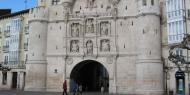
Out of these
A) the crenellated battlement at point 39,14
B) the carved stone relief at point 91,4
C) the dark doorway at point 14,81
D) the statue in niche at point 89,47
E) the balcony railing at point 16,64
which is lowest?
the dark doorway at point 14,81

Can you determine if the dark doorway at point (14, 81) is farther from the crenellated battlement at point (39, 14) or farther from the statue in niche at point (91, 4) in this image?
the statue in niche at point (91, 4)

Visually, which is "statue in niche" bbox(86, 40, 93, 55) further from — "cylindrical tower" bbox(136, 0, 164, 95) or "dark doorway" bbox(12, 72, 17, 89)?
"dark doorway" bbox(12, 72, 17, 89)

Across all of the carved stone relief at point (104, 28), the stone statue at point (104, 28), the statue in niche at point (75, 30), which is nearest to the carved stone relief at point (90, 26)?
the carved stone relief at point (104, 28)

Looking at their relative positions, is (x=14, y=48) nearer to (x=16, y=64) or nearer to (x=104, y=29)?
(x=16, y=64)

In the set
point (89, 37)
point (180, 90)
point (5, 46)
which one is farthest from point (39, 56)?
point (180, 90)

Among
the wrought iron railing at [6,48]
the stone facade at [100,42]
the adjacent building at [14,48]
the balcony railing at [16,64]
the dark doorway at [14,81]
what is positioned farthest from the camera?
the wrought iron railing at [6,48]

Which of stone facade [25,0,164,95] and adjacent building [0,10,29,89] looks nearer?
stone facade [25,0,164,95]

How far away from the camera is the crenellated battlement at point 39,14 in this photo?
173ft

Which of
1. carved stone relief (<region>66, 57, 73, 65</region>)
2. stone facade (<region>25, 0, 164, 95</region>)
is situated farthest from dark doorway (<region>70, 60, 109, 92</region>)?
stone facade (<region>25, 0, 164, 95</region>)

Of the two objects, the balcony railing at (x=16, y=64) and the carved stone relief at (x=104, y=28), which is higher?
the carved stone relief at (x=104, y=28)

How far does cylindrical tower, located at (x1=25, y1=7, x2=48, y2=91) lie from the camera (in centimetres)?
5122

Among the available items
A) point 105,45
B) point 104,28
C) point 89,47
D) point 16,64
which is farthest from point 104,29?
point 16,64

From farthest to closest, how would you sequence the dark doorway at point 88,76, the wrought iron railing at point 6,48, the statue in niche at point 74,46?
1. the wrought iron railing at point 6,48
2. the dark doorway at point 88,76
3. the statue in niche at point 74,46

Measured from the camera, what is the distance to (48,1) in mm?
53906
